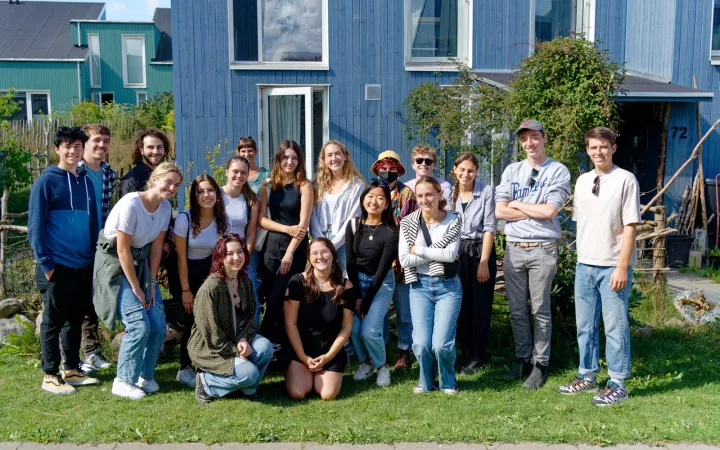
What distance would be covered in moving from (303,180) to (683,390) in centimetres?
343

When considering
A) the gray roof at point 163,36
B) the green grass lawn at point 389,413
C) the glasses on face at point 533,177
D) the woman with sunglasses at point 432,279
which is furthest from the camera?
the gray roof at point 163,36

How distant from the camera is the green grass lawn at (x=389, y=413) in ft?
14.3

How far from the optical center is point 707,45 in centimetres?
1107

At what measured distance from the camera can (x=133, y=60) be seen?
1229 inches

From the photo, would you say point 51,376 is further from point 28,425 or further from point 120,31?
point 120,31

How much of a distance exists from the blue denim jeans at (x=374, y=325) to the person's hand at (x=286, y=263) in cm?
58

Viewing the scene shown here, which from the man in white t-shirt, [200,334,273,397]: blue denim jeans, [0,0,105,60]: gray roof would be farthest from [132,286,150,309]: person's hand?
[0,0,105,60]: gray roof

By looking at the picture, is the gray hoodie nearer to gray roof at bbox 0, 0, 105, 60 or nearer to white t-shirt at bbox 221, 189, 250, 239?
white t-shirt at bbox 221, 189, 250, 239

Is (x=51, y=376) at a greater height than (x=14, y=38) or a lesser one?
lesser

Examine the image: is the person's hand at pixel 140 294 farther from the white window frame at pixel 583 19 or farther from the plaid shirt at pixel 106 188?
the white window frame at pixel 583 19

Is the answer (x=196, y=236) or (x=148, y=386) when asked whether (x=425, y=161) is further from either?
(x=148, y=386)

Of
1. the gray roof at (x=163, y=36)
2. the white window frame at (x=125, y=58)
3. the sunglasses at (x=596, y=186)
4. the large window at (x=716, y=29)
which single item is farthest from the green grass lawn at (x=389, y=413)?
the white window frame at (x=125, y=58)

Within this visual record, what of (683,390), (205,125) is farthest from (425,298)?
(205,125)

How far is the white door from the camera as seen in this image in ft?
35.9
